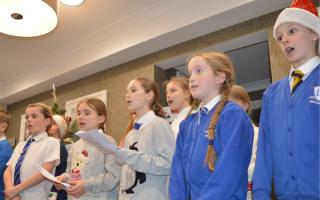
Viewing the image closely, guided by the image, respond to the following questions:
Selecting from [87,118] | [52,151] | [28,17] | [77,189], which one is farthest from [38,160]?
[28,17]

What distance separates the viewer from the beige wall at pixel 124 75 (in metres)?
3.27

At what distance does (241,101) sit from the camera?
7.54 feet

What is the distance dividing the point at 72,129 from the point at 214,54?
2.83 meters

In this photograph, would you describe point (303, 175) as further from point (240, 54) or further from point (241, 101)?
point (240, 54)

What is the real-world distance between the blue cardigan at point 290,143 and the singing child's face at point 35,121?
6.16 feet

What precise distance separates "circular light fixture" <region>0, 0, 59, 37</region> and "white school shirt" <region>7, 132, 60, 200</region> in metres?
0.91

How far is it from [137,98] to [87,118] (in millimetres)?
500

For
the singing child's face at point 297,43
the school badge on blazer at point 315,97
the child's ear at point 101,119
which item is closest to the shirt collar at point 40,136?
the child's ear at point 101,119

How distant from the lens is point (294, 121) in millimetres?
1332

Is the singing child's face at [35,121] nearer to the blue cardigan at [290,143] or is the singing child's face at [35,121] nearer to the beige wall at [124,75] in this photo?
the beige wall at [124,75]

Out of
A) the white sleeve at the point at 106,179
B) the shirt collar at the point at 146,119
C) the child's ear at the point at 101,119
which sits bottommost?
the white sleeve at the point at 106,179

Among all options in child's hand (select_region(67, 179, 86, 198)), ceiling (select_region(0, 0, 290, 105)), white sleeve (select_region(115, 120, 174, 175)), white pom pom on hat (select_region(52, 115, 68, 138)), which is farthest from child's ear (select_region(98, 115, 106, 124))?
white pom pom on hat (select_region(52, 115, 68, 138))

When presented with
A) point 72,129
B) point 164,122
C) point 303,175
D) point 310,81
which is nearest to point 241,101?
point 164,122

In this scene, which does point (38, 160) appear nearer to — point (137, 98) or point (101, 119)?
point (101, 119)
